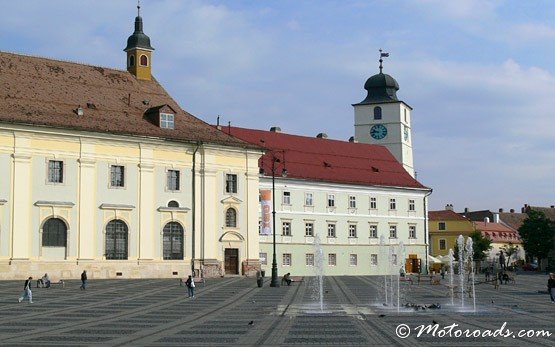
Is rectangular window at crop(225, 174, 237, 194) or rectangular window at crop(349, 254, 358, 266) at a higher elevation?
rectangular window at crop(225, 174, 237, 194)

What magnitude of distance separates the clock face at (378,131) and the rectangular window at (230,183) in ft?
113

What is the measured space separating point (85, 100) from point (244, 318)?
33.5 metres

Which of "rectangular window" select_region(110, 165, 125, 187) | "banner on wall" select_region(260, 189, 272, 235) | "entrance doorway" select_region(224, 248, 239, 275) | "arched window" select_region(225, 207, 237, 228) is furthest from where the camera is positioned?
"banner on wall" select_region(260, 189, 272, 235)

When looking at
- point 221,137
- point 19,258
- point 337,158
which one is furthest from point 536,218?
point 19,258

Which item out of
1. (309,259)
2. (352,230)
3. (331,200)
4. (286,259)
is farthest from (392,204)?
(286,259)

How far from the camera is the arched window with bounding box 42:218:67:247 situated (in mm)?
51250

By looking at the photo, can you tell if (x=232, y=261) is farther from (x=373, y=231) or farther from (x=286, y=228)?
(x=373, y=231)

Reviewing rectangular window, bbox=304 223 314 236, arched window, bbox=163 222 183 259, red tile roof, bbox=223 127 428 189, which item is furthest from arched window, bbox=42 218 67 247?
rectangular window, bbox=304 223 314 236

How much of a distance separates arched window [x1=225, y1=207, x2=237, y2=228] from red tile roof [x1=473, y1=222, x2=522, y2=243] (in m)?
84.6

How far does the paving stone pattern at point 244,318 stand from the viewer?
19656 millimetres

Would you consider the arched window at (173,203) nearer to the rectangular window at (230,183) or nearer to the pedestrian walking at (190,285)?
the rectangular window at (230,183)

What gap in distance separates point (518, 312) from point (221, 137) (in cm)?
3468

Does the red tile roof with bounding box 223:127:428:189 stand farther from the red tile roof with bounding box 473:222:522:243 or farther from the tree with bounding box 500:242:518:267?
the red tile roof with bounding box 473:222:522:243

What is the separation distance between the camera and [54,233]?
5166cm
